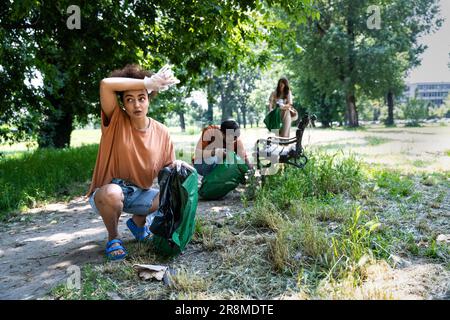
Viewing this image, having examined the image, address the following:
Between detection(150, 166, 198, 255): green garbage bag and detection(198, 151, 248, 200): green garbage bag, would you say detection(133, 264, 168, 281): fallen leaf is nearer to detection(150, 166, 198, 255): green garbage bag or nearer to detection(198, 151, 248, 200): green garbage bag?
detection(150, 166, 198, 255): green garbage bag

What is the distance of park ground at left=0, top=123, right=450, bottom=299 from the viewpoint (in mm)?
2721

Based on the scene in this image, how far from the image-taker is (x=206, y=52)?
813 centimetres

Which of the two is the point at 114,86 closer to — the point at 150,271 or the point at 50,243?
the point at 150,271

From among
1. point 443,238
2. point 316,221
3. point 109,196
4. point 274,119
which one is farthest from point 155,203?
point 274,119

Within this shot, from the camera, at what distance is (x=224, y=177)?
19.2ft

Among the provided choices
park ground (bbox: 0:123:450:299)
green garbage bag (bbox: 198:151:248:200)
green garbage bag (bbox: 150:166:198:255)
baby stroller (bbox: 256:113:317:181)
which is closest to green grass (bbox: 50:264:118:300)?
park ground (bbox: 0:123:450:299)

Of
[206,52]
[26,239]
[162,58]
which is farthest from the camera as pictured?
[162,58]

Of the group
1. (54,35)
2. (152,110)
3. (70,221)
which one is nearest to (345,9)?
(152,110)

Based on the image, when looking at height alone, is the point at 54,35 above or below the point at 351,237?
above

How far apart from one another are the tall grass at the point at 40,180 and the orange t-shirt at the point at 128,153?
3.07m

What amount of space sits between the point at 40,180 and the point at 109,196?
475cm

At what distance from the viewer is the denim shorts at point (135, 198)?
3.58 meters
